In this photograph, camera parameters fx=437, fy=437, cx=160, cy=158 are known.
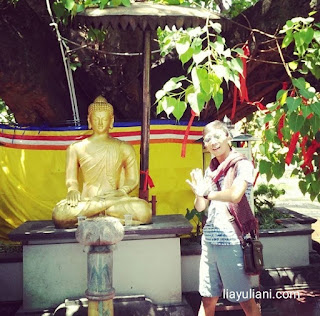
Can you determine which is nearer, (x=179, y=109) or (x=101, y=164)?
(x=179, y=109)

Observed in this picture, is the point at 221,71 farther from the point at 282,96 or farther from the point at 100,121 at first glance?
the point at 100,121

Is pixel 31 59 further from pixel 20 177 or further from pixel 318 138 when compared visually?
pixel 318 138

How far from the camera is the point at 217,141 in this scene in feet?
10.7

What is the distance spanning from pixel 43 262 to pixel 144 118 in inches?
74.2

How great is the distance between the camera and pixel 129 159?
17.1 ft

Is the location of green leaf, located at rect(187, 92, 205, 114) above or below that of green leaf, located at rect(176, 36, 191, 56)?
below

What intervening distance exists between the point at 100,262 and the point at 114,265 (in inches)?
63.5

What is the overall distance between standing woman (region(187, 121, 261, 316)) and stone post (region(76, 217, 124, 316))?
2.28 ft

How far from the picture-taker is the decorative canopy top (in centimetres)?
422

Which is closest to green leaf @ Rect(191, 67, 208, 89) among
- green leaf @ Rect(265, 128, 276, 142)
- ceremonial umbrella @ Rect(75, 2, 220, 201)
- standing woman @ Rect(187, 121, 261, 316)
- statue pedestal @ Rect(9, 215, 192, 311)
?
standing woman @ Rect(187, 121, 261, 316)

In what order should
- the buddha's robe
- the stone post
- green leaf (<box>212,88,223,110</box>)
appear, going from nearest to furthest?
1. the stone post
2. green leaf (<box>212,88,223,110</box>)
3. the buddha's robe

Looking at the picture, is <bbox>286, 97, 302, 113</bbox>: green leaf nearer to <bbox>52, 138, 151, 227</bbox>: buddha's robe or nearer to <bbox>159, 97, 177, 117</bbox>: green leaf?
<bbox>159, 97, 177, 117</bbox>: green leaf

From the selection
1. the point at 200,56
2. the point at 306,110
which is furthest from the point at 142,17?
the point at 306,110

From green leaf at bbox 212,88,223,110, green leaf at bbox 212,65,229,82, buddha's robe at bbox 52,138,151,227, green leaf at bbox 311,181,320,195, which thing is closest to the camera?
green leaf at bbox 212,65,229,82
